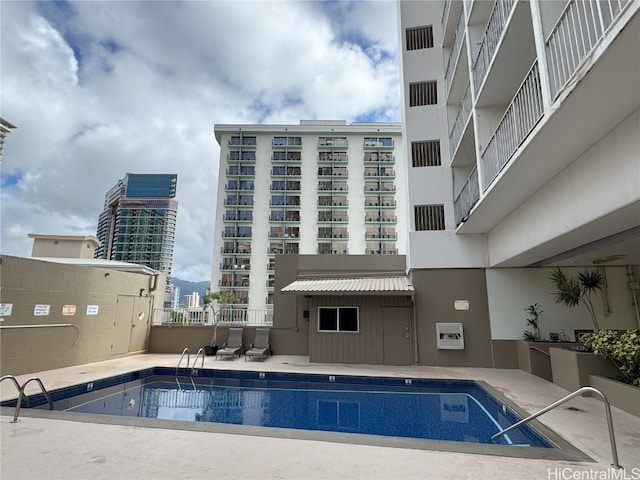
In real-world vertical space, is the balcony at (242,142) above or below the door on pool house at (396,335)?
above

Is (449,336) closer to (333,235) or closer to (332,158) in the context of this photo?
(333,235)

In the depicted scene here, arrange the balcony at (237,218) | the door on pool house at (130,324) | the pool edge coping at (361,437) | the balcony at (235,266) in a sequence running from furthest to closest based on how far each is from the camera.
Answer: the balcony at (237,218)
the balcony at (235,266)
the door on pool house at (130,324)
the pool edge coping at (361,437)

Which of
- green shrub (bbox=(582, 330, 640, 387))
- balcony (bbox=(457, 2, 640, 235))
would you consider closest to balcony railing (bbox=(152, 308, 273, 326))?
balcony (bbox=(457, 2, 640, 235))

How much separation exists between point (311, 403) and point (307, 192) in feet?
135

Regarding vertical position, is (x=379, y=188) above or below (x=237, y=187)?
above

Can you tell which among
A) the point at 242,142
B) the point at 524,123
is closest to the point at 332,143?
the point at 242,142

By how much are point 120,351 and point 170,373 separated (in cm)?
333

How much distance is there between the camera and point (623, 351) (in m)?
→ 6.09

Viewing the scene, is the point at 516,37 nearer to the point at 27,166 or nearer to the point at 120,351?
the point at 120,351

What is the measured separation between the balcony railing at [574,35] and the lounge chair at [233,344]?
463 inches

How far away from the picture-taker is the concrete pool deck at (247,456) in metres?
3.39

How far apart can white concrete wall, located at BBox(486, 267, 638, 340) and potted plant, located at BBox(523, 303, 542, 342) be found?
0.11 meters

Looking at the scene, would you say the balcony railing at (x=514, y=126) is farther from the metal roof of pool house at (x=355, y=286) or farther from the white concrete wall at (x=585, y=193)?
the metal roof of pool house at (x=355, y=286)

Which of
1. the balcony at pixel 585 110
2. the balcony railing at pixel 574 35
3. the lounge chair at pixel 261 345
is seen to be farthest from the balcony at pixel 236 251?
the balcony railing at pixel 574 35
